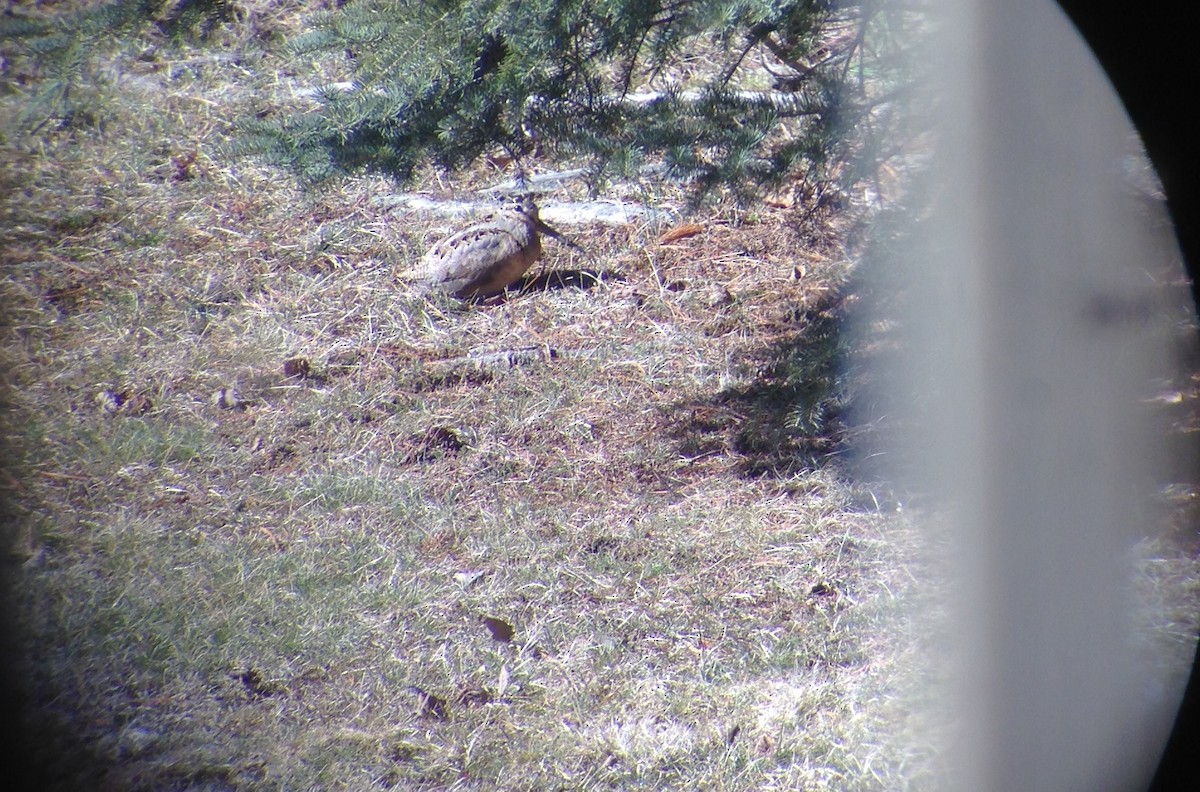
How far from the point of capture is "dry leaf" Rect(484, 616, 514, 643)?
2918 mm

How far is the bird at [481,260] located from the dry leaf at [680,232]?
70 centimetres

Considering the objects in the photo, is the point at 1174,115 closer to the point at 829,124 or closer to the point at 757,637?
the point at 829,124

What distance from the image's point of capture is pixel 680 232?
206 inches

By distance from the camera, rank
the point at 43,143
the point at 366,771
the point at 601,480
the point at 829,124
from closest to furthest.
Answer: the point at 366,771, the point at 829,124, the point at 601,480, the point at 43,143

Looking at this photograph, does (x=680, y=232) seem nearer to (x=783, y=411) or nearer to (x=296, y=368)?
(x=783, y=411)

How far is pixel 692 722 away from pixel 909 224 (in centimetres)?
191

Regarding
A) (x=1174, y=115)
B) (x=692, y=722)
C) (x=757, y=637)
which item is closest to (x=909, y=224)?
(x=1174, y=115)

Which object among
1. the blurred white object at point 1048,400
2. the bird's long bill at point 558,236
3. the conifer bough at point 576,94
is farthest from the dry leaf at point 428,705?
the bird's long bill at point 558,236

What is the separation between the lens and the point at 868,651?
287cm

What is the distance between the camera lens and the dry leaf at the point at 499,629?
292 cm

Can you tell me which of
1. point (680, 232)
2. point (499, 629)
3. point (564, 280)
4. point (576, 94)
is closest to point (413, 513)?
point (499, 629)

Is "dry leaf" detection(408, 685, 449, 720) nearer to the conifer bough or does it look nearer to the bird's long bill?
the conifer bough

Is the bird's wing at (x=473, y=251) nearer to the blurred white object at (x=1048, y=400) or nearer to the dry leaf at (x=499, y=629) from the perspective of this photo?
the dry leaf at (x=499, y=629)

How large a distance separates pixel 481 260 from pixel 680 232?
44.6 inches
